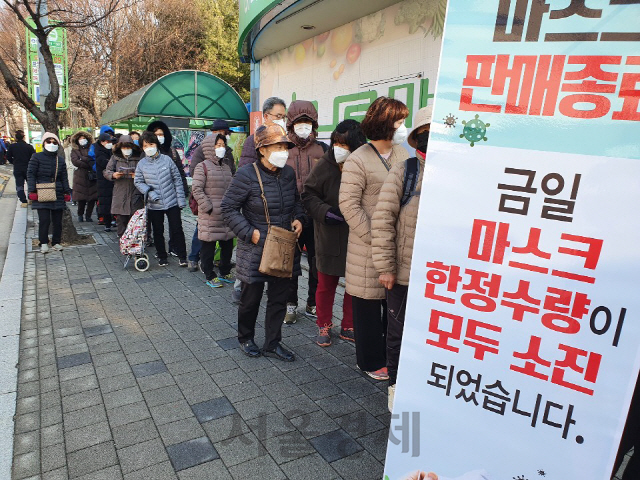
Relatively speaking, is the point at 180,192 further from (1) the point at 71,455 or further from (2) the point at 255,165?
(1) the point at 71,455

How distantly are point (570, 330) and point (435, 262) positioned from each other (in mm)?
474

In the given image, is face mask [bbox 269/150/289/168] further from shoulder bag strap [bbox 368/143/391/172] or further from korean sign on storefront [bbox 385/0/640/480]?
korean sign on storefront [bbox 385/0/640/480]

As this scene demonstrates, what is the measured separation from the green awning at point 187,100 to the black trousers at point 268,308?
32.0 ft

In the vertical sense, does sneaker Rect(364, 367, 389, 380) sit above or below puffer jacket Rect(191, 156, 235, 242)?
below

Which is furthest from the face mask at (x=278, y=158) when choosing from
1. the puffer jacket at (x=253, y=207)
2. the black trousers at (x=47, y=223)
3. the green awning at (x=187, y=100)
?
the green awning at (x=187, y=100)

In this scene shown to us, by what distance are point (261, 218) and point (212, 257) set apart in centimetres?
239

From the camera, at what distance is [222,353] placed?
3773 millimetres

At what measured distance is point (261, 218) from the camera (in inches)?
137

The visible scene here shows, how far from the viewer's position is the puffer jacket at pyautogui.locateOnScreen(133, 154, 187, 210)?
236 inches

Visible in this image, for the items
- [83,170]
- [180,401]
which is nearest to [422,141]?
[180,401]

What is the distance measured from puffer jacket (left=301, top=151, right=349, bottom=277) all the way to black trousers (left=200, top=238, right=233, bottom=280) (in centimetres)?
222

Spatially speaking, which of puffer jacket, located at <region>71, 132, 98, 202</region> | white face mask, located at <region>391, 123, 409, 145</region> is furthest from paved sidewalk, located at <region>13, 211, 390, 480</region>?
puffer jacket, located at <region>71, 132, 98, 202</region>

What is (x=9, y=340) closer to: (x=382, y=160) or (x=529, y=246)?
(x=382, y=160)

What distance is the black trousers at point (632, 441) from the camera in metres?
1.78
